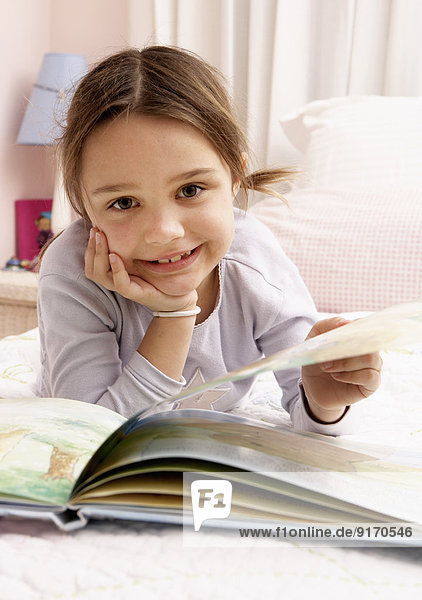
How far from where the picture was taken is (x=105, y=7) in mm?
2711

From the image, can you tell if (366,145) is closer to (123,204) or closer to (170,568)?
(123,204)

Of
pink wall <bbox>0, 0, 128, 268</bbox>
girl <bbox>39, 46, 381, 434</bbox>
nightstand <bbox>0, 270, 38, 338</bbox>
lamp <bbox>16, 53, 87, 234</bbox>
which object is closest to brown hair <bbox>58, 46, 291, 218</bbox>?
girl <bbox>39, 46, 381, 434</bbox>

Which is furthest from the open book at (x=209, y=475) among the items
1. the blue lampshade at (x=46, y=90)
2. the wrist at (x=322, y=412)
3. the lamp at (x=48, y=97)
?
the blue lampshade at (x=46, y=90)

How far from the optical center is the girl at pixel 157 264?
29.5 inches

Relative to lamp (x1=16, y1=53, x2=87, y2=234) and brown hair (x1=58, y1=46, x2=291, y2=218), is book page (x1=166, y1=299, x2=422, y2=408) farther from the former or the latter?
lamp (x1=16, y1=53, x2=87, y2=234)

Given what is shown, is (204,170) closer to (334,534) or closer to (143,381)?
(143,381)

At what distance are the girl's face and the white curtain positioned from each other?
1355 mm

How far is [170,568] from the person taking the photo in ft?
1.30

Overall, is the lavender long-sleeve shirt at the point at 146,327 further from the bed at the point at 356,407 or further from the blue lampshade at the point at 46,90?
the blue lampshade at the point at 46,90

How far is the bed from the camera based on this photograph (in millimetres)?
382

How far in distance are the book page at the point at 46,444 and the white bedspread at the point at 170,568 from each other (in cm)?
3

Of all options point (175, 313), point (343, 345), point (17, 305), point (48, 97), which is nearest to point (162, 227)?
point (175, 313)

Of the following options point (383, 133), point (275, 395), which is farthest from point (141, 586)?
point (383, 133)

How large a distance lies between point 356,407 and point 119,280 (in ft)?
1.08
